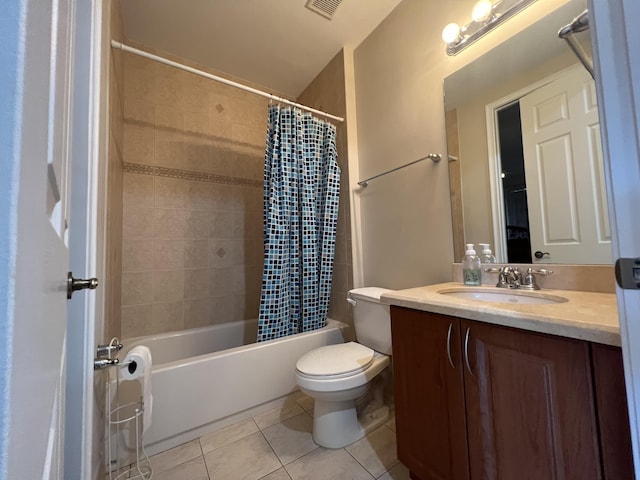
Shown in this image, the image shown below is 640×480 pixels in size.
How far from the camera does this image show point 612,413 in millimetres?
580

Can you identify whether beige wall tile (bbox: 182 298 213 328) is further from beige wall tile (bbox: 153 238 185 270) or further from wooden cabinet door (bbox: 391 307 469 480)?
wooden cabinet door (bbox: 391 307 469 480)

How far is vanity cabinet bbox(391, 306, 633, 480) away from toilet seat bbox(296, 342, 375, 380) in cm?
26

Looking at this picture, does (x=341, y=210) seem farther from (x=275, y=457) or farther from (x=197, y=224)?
(x=275, y=457)

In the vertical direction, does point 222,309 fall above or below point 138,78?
below

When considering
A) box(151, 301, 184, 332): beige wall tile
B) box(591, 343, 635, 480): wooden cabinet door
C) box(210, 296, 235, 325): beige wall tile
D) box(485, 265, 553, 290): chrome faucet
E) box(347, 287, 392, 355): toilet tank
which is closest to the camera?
box(591, 343, 635, 480): wooden cabinet door

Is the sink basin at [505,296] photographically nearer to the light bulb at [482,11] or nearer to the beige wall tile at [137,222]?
the light bulb at [482,11]

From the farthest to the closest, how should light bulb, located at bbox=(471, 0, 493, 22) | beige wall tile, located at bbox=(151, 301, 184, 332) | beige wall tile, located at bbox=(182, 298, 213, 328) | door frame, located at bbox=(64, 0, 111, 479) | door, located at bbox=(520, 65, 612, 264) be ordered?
beige wall tile, located at bbox=(182, 298, 213, 328) → beige wall tile, located at bbox=(151, 301, 184, 332) → light bulb, located at bbox=(471, 0, 493, 22) → door, located at bbox=(520, 65, 612, 264) → door frame, located at bbox=(64, 0, 111, 479)

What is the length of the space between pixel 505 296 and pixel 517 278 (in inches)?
4.4

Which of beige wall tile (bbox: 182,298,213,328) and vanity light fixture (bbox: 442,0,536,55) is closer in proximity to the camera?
vanity light fixture (bbox: 442,0,536,55)

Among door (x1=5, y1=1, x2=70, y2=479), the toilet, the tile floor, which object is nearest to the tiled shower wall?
the toilet

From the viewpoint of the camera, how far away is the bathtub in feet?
4.27

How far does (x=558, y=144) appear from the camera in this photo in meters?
1.05

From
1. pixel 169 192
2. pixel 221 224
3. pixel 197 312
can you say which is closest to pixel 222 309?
pixel 197 312

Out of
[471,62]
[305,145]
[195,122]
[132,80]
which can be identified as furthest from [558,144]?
[132,80]
